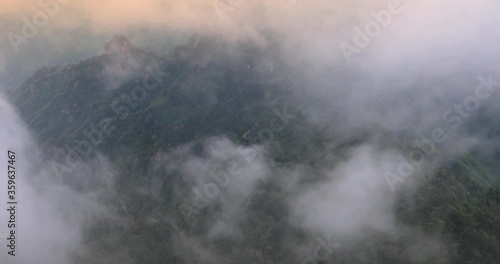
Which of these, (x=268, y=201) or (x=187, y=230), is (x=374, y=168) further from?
(x=187, y=230)

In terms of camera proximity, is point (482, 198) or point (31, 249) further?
point (482, 198)

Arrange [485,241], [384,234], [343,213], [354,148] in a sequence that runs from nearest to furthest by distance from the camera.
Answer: [485,241], [384,234], [343,213], [354,148]

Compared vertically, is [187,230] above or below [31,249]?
above

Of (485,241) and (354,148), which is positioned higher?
(354,148)

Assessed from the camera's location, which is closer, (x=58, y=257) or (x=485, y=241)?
(x=485, y=241)

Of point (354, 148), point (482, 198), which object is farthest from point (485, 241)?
point (354, 148)

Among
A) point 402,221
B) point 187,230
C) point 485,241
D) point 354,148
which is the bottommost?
point 485,241

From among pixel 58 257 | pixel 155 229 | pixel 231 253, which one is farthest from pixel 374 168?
pixel 58 257

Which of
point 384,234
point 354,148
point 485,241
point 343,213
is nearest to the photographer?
point 485,241

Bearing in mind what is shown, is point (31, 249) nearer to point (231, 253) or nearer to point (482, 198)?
point (231, 253)
